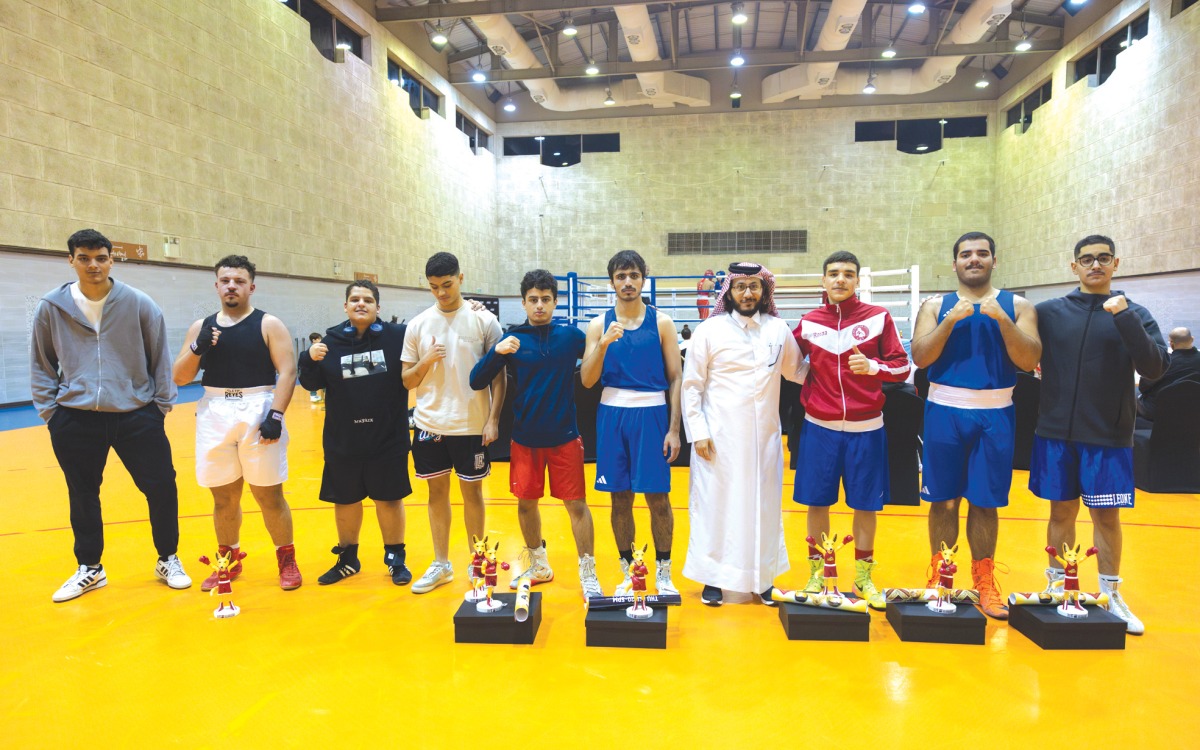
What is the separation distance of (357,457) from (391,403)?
359 mm

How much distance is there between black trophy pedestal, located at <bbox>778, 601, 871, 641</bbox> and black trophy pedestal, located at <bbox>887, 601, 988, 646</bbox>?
174 millimetres

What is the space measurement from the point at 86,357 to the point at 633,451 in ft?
9.93

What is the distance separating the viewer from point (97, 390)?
11.5 ft

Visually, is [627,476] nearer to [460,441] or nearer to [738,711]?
[460,441]

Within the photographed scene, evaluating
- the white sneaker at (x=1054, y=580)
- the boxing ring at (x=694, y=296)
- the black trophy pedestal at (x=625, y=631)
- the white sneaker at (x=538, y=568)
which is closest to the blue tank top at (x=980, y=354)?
the white sneaker at (x=1054, y=580)

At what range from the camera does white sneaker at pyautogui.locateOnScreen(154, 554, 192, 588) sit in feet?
12.1

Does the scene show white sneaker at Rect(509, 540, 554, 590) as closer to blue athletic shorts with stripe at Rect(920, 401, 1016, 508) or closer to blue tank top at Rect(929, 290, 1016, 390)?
blue athletic shorts with stripe at Rect(920, 401, 1016, 508)

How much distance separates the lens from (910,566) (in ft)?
13.2

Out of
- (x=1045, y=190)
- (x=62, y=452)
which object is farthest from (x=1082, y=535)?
(x=1045, y=190)

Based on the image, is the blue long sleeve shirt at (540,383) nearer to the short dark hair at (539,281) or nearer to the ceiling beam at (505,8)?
the short dark hair at (539,281)

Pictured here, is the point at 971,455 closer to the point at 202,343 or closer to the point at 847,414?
the point at 847,414

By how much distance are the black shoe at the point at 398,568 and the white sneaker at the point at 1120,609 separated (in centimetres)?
361

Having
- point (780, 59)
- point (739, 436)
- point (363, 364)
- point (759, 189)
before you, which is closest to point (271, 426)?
point (363, 364)

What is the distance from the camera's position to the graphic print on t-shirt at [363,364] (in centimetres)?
363
